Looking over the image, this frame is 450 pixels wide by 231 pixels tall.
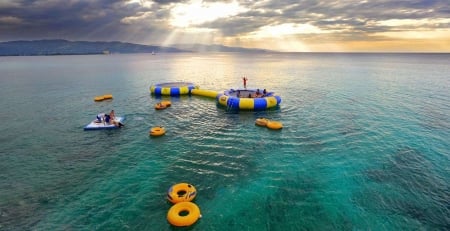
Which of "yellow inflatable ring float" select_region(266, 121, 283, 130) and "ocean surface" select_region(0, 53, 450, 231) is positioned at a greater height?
"yellow inflatable ring float" select_region(266, 121, 283, 130)

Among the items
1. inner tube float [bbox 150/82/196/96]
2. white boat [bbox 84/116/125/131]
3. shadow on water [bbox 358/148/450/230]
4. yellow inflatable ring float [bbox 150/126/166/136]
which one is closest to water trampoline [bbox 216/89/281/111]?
inner tube float [bbox 150/82/196/96]

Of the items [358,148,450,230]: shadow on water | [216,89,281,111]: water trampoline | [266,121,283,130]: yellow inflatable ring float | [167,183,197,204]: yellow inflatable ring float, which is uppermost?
[216,89,281,111]: water trampoline

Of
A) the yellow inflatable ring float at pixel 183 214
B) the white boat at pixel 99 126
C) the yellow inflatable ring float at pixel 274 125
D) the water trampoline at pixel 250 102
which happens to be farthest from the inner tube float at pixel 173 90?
the yellow inflatable ring float at pixel 183 214

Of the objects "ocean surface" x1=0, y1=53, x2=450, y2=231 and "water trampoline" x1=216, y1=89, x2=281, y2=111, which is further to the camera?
"water trampoline" x1=216, y1=89, x2=281, y2=111

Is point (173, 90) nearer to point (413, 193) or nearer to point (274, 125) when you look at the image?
point (274, 125)

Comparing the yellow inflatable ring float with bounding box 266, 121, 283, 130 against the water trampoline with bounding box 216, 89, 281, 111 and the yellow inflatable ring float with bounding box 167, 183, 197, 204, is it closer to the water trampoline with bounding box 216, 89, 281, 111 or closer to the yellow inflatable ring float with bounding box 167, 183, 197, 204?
the water trampoline with bounding box 216, 89, 281, 111

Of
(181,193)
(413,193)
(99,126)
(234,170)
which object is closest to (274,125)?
(234,170)

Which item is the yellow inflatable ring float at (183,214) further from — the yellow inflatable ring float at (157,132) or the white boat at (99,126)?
the white boat at (99,126)
